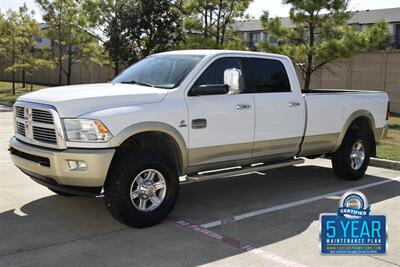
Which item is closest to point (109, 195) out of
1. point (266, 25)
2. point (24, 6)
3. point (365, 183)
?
point (365, 183)

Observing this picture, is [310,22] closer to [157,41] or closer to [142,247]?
[157,41]

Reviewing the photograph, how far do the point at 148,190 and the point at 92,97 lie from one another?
1.19 meters

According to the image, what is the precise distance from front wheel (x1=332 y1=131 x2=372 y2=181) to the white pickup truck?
0.60m

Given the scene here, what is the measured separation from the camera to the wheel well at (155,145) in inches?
225

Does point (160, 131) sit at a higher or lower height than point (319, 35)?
lower

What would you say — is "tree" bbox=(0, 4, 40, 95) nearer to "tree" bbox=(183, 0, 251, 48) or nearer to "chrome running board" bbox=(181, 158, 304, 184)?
"tree" bbox=(183, 0, 251, 48)

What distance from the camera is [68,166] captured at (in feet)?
17.2

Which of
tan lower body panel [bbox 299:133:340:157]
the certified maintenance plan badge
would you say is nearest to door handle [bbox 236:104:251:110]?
tan lower body panel [bbox 299:133:340:157]

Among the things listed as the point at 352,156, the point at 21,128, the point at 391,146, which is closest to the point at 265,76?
the point at 352,156

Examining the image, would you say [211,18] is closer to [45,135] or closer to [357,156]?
[357,156]

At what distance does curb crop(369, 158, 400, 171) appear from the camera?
9336 mm

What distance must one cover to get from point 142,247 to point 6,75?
151ft

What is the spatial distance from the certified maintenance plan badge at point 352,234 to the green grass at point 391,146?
5.32m

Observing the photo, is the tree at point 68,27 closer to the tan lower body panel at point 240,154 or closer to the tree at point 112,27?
the tree at point 112,27
